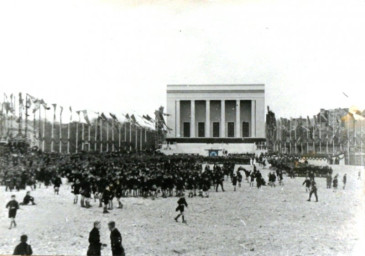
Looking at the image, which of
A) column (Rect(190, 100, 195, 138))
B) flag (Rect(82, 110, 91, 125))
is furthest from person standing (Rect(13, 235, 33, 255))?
column (Rect(190, 100, 195, 138))

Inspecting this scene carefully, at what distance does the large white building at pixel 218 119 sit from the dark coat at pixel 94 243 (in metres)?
29.4

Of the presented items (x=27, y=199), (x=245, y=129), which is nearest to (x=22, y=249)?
(x=27, y=199)

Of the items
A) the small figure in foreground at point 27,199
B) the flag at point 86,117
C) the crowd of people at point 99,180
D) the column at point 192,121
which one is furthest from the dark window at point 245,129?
the small figure in foreground at point 27,199

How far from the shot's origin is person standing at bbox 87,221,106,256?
860 cm

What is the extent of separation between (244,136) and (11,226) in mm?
37405

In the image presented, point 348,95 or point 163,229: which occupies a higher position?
point 348,95

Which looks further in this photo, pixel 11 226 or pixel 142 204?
pixel 142 204

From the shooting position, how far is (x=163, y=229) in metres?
10.7

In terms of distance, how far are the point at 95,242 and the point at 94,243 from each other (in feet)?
0.11

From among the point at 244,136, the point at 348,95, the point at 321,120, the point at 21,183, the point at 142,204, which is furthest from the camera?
the point at 244,136

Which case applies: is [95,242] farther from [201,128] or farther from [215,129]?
[215,129]

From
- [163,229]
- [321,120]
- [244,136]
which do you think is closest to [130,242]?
[163,229]

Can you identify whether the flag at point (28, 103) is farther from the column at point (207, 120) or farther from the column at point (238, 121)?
the column at point (238, 121)

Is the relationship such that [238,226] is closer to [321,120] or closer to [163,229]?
[163,229]
